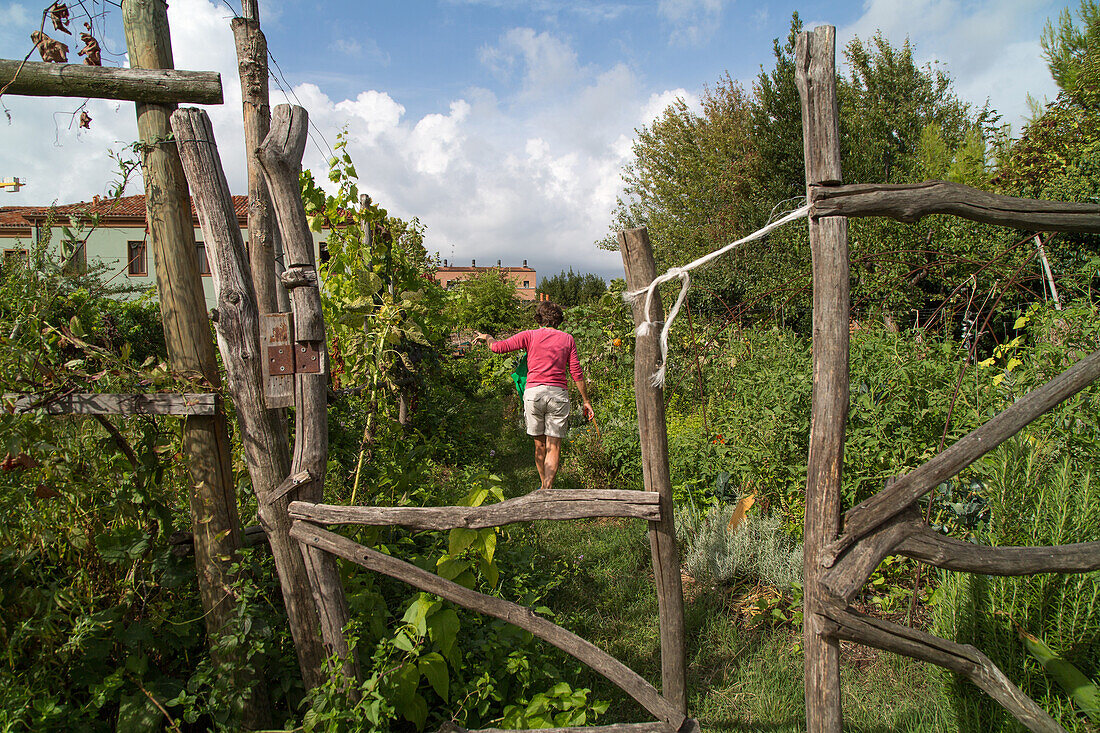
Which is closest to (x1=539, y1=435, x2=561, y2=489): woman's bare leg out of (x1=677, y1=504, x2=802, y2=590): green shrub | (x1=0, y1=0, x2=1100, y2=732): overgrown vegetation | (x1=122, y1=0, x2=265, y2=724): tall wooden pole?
(x1=0, y1=0, x2=1100, y2=732): overgrown vegetation

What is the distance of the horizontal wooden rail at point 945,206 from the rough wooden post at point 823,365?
4 centimetres

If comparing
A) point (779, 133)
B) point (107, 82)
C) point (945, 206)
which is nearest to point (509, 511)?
point (945, 206)

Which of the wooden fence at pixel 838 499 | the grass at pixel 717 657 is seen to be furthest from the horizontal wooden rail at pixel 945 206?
the grass at pixel 717 657

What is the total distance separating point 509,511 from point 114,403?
4.63 feet

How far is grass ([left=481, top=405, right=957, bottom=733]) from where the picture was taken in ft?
7.95

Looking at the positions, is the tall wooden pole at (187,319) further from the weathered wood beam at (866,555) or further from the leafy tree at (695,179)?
the leafy tree at (695,179)

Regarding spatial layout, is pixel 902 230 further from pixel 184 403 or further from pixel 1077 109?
pixel 184 403

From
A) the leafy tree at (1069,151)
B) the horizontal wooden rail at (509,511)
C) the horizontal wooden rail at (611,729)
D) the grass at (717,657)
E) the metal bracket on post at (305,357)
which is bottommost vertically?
the grass at (717,657)

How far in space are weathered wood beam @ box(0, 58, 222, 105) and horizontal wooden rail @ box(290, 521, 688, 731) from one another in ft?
5.39

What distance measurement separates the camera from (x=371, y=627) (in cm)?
236

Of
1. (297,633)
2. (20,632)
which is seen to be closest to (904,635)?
(297,633)

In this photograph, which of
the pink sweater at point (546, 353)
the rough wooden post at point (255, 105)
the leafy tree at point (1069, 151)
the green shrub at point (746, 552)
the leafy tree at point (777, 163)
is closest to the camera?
the rough wooden post at point (255, 105)

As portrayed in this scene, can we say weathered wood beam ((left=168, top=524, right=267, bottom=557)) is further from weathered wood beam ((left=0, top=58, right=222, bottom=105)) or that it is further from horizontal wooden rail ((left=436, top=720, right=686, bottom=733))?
weathered wood beam ((left=0, top=58, right=222, bottom=105))

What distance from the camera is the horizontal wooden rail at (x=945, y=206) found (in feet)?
5.48
